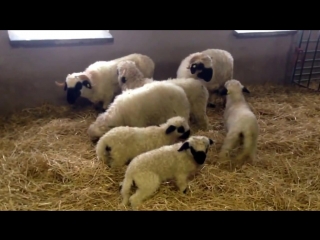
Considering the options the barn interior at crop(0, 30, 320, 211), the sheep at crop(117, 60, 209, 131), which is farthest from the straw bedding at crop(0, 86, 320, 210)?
the sheep at crop(117, 60, 209, 131)

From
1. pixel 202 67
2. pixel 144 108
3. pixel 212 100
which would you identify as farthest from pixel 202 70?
pixel 144 108

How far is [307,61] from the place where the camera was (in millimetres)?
6039

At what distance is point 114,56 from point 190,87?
138cm

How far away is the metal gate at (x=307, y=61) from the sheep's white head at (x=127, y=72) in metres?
2.89

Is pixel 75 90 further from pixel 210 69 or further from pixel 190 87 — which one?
pixel 210 69

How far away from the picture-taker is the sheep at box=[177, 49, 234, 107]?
4.44 metres
